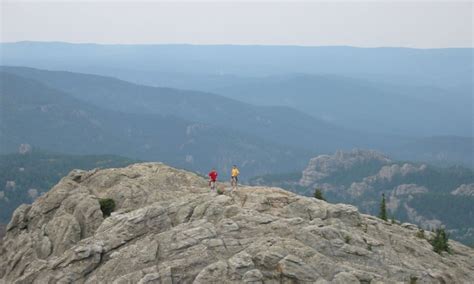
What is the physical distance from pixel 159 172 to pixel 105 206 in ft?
35.8

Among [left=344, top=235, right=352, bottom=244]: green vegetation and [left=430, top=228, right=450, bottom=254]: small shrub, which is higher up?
[left=344, top=235, right=352, bottom=244]: green vegetation

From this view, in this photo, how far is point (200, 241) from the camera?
43250 mm

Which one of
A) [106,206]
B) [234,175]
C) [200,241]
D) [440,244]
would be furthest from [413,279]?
[106,206]

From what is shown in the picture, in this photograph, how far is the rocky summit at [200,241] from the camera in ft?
133

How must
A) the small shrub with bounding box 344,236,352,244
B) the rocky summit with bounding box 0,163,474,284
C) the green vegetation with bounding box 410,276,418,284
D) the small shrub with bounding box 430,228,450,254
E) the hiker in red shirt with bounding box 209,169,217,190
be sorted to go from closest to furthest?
1. the rocky summit with bounding box 0,163,474,284
2. the green vegetation with bounding box 410,276,418,284
3. the small shrub with bounding box 344,236,352,244
4. the small shrub with bounding box 430,228,450,254
5. the hiker in red shirt with bounding box 209,169,217,190

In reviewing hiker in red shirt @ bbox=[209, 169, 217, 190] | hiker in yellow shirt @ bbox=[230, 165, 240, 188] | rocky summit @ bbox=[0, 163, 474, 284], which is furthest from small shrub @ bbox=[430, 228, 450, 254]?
hiker in red shirt @ bbox=[209, 169, 217, 190]

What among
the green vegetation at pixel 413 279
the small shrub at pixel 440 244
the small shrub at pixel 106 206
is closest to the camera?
the green vegetation at pixel 413 279

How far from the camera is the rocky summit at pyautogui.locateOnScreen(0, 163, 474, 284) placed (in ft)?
133

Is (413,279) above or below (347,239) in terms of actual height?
below

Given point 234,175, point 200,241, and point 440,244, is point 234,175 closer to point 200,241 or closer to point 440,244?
point 200,241

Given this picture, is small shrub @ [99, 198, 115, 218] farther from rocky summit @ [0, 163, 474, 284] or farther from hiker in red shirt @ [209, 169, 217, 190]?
hiker in red shirt @ [209, 169, 217, 190]

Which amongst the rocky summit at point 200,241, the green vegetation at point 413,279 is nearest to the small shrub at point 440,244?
the rocky summit at point 200,241

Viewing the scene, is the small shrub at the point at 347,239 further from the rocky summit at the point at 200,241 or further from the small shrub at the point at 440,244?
the small shrub at the point at 440,244

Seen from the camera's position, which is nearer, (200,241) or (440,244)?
(200,241)
